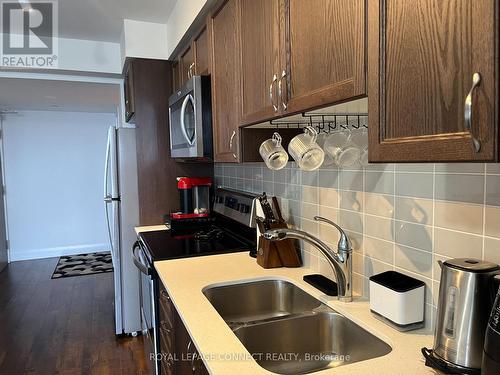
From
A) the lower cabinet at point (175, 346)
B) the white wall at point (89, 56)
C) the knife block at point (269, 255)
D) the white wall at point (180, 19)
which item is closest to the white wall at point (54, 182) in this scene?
the white wall at point (89, 56)

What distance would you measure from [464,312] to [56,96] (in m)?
4.72

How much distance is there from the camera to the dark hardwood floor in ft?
8.59

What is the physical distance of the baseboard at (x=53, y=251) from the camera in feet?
18.2

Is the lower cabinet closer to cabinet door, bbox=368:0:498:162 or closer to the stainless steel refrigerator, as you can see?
cabinet door, bbox=368:0:498:162

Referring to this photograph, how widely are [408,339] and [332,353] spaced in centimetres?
32

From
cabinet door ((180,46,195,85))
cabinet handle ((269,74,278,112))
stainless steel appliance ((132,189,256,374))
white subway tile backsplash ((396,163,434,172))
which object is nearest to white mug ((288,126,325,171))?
cabinet handle ((269,74,278,112))

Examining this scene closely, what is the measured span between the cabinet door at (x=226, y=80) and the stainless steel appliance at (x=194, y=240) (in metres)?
0.40

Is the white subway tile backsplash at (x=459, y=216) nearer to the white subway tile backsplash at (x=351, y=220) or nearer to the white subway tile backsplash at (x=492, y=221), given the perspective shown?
the white subway tile backsplash at (x=492, y=221)

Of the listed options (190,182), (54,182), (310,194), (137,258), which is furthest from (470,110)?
(54,182)

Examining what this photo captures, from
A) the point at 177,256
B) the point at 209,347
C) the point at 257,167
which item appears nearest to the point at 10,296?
the point at 177,256

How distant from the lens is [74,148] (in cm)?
578

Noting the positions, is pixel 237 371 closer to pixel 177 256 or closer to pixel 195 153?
pixel 177 256

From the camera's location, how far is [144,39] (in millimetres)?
2883

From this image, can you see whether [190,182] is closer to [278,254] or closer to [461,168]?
[278,254]
